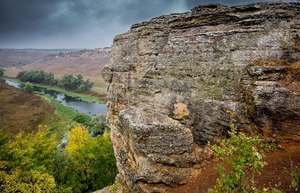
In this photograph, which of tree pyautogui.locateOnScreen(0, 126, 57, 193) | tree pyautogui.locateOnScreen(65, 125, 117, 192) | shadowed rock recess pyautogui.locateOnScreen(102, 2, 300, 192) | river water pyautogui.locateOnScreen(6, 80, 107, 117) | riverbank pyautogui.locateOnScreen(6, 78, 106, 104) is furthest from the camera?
riverbank pyautogui.locateOnScreen(6, 78, 106, 104)

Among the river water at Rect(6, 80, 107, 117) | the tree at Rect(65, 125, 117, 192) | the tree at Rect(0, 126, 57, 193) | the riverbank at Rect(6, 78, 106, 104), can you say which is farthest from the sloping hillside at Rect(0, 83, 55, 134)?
the tree at Rect(0, 126, 57, 193)

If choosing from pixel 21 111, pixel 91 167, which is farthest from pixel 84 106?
pixel 91 167

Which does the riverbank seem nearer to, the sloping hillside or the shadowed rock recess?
the sloping hillside

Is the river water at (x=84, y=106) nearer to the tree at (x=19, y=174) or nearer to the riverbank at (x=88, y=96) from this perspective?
the riverbank at (x=88, y=96)

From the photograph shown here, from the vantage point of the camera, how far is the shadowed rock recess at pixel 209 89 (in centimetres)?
1161

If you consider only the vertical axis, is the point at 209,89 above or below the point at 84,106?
above

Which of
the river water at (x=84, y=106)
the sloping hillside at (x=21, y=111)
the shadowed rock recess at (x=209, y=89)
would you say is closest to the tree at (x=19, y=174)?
the shadowed rock recess at (x=209, y=89)

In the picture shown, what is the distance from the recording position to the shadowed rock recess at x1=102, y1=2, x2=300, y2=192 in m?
11.6

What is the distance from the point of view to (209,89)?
13.2 meters

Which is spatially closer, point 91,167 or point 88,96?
point 91,167

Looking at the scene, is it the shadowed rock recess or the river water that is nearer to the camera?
the shadowed rock recess

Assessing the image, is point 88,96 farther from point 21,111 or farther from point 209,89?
point 209,89

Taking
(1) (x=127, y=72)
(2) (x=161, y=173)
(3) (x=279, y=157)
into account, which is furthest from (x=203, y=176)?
(1) (x=127, y=72)

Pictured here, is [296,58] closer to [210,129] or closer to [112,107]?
[210,129]
